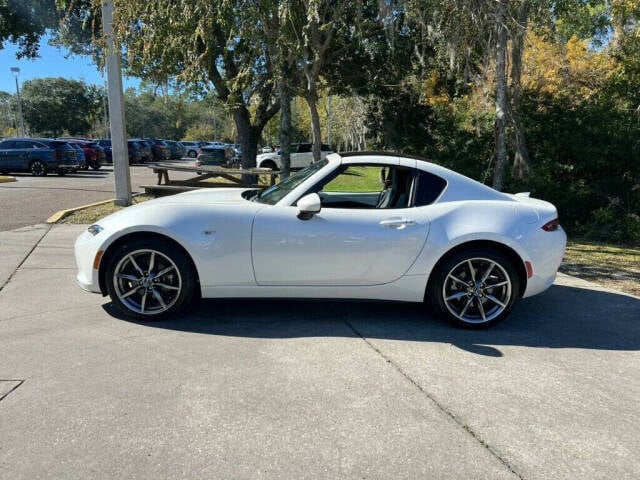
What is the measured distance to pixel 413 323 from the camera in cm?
450

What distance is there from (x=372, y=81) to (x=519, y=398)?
13452 mm

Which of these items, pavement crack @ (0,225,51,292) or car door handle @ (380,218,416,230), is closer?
car door handle @ (380,218,416,230)

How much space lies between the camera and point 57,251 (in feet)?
22.7

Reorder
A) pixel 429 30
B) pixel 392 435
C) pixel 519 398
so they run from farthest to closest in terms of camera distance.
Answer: pixel 429 30
pixel 519 398
pixel 392 435

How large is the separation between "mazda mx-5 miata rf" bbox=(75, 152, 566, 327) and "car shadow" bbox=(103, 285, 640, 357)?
21cm

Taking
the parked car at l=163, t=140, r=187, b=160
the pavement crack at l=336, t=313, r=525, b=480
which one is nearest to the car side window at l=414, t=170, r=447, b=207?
the pavement crack at l=336, t=313, r=525, b=480

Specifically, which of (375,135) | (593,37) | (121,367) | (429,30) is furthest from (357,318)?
(593,37)

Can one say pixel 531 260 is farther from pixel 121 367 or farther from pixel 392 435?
pixel 121 367

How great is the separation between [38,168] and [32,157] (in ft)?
1.56

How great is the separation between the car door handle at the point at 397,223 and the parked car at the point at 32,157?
19.4 m

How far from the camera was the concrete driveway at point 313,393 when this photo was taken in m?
2.56

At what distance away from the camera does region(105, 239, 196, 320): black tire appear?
4219 mm

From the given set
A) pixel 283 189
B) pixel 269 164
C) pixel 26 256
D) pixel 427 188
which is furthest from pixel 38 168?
pixel 427 188

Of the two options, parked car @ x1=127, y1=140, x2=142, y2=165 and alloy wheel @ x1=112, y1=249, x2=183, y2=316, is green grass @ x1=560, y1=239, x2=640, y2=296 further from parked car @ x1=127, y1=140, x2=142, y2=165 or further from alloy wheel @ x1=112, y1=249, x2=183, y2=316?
parked car @ x1=127, y1=140, x2=142, y2=165
